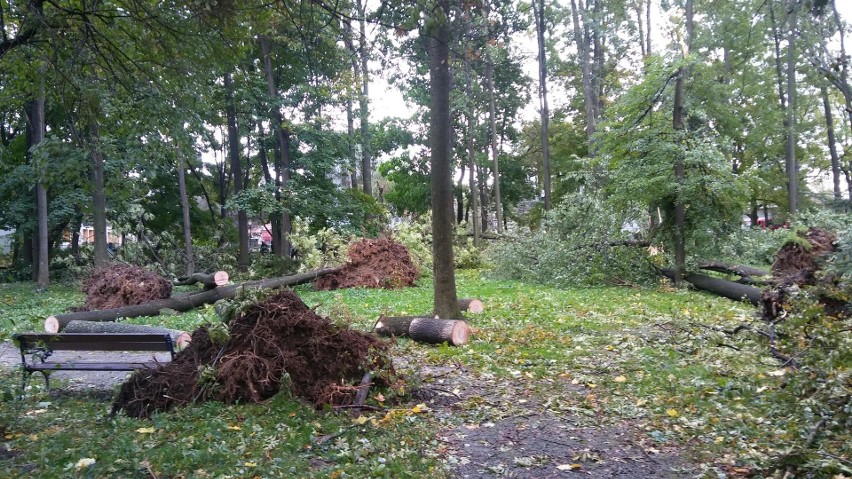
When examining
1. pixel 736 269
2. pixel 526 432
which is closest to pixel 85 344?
pixel 526 432

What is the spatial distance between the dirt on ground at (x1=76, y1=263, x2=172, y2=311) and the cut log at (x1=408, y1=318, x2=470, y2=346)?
7392mm

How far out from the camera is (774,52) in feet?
92.8

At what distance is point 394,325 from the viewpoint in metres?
8.47

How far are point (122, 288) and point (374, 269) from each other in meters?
6.59

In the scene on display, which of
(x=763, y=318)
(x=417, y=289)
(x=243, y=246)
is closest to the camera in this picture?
(x=763, y=318)

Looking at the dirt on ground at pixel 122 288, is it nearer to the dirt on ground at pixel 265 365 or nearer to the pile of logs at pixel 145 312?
the pile of logs at pixel 145 312

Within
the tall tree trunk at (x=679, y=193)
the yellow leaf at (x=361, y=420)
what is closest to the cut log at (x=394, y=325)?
the yellow leaf at (x=361, y=420)

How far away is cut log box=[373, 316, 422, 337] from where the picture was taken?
835 centimetres

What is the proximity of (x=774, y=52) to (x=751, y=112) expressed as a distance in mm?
2935

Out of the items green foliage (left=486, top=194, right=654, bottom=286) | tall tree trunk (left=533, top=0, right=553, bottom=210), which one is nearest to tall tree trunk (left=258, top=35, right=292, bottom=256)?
green foliage (left=486, top=194, right=654, bottom=286)

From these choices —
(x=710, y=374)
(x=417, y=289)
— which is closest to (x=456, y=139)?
(x=417, y=289)

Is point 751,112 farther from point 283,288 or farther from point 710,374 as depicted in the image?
point 283,288

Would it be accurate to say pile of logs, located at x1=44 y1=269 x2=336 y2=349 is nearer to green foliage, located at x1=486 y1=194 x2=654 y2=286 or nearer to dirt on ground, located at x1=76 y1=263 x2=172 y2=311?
dirt on ground, located at x1=76 y1=263 x2=172 y2=311

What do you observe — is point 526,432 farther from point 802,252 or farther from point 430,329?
point 802,252
